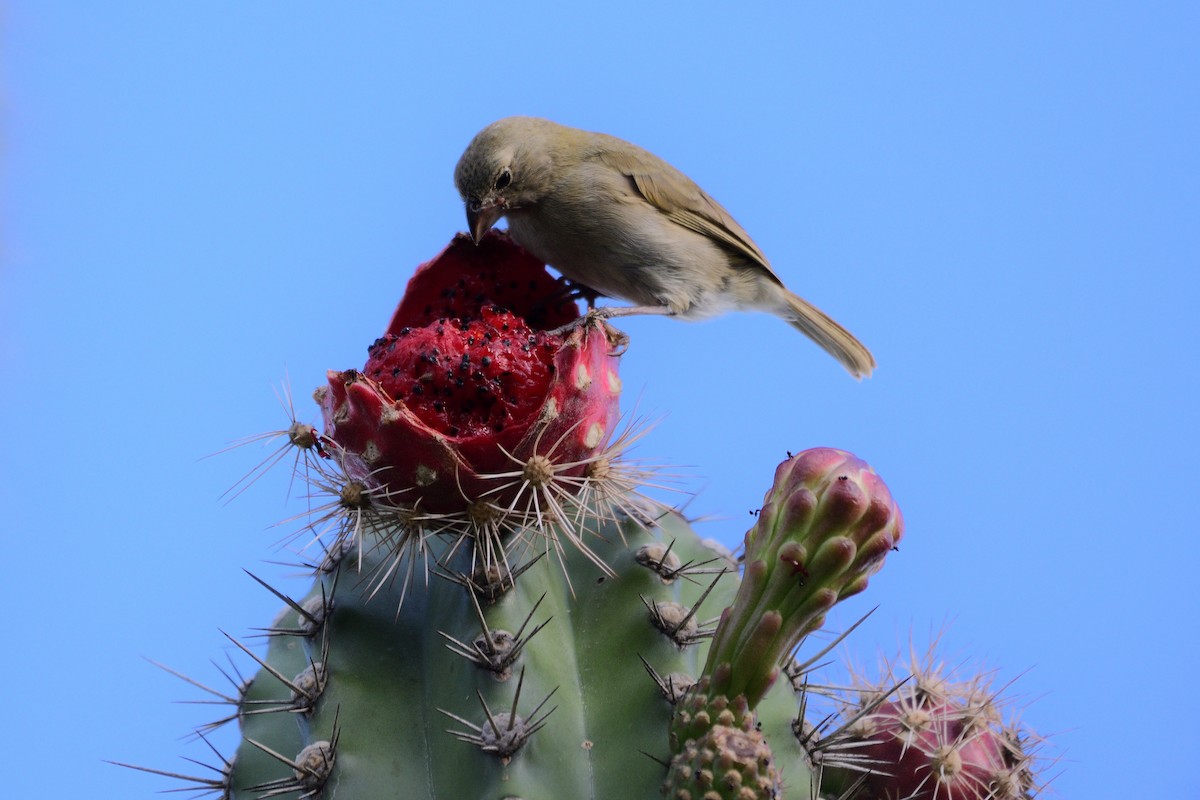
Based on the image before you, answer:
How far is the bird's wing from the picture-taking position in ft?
8.35

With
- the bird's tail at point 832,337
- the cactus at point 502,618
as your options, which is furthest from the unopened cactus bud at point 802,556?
the bird's tail at point 832,337

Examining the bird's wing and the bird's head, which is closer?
the bird's head


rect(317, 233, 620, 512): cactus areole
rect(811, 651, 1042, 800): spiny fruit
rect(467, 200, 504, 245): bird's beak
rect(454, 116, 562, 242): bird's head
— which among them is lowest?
rect(811, 651, 1042, 800): spiny fruit

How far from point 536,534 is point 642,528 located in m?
0.16

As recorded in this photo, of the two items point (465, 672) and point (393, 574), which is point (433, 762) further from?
point (393, 574)

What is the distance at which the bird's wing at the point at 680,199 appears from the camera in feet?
8.35

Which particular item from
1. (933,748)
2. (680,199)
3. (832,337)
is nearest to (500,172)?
(680,199)

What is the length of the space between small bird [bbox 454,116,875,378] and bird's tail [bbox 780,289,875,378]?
0.32 m

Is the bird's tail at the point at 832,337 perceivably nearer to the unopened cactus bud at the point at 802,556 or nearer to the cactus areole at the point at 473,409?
the cactus areole at the point at 473,409

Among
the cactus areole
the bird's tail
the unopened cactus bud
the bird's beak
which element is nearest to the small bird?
the bird's beak

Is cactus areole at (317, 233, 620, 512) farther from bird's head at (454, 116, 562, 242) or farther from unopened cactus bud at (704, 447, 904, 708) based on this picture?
bird's head at (454, 116, 562, 242)

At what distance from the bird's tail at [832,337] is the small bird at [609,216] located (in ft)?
1.04

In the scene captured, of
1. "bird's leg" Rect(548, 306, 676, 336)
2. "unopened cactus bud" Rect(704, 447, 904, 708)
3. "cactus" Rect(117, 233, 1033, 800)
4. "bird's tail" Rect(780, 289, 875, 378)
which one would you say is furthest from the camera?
"bird's tail" Rect(780, 289, 875, 378)

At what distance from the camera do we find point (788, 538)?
1056 millimetres
